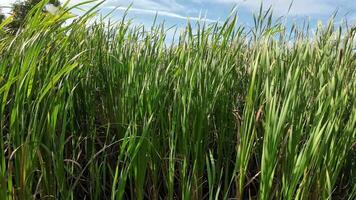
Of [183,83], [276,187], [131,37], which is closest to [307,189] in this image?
[276,187]

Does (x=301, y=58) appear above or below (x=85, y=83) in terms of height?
above

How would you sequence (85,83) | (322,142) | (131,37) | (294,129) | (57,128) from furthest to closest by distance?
(131,37) < (85,83) < (57,128) < (294,129) < (322,142)

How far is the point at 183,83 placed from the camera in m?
1.47

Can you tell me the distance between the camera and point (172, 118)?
1.42 m

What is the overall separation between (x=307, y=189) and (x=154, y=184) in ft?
1.55

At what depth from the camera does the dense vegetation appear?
1.28m

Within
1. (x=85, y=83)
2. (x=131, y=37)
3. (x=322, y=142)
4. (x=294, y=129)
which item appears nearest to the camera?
(x=322, y=142)

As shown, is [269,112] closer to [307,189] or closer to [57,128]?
[307,189]

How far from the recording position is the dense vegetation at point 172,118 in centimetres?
128

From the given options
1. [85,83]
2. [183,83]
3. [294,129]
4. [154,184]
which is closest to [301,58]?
[294,129]

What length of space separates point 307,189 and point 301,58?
1.55 ft

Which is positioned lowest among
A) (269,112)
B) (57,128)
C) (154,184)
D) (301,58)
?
(154,184)

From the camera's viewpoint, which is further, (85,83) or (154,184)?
(85,83)

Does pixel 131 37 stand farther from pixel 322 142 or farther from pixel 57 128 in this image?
pixel 322 142
